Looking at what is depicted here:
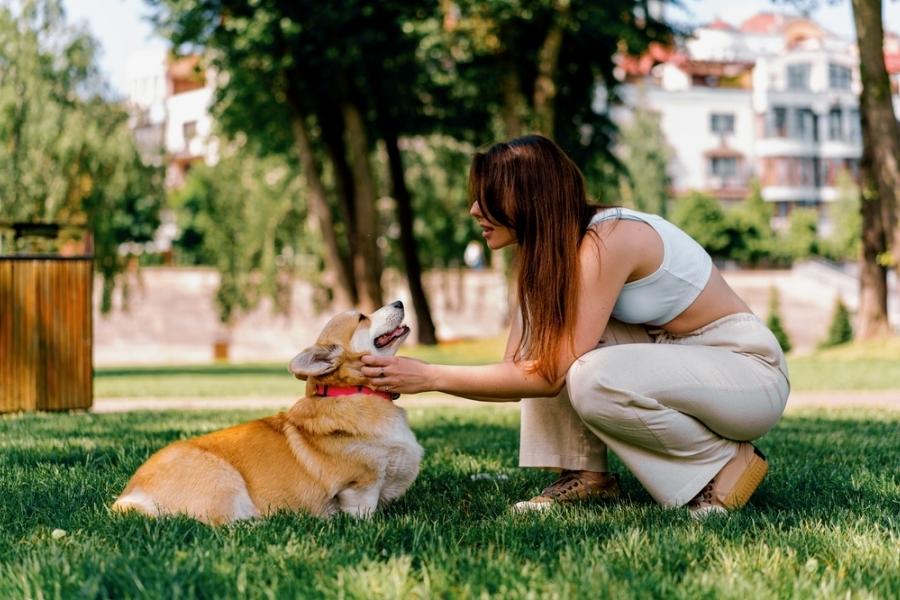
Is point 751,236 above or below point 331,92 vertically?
below

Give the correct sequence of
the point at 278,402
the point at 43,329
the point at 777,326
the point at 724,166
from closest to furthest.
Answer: the point at 43,329 < the point at 278,402 < the point at 777,326 < the point at 724,166

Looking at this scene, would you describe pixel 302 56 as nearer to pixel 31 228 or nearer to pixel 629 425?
pixel 31 228

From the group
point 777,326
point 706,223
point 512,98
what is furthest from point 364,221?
point 706,223

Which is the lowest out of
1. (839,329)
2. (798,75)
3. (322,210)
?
(839,329)

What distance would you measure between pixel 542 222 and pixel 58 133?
824 inches

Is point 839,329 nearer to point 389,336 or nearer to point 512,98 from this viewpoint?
point 512,98

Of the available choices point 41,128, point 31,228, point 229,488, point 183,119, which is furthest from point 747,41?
point 229,488

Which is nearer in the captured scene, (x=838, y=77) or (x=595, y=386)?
(x=595, y=386)

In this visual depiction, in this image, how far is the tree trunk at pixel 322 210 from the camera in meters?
24.1

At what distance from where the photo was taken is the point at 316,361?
15.3ft

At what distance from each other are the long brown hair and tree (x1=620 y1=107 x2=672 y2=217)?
62357mm

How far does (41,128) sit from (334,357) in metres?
20.2

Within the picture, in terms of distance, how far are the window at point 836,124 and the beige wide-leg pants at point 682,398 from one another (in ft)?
265

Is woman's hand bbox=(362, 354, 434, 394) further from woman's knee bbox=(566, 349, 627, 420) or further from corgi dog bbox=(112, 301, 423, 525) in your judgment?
woman's knee bbox=(566, 349, 627, 420)
